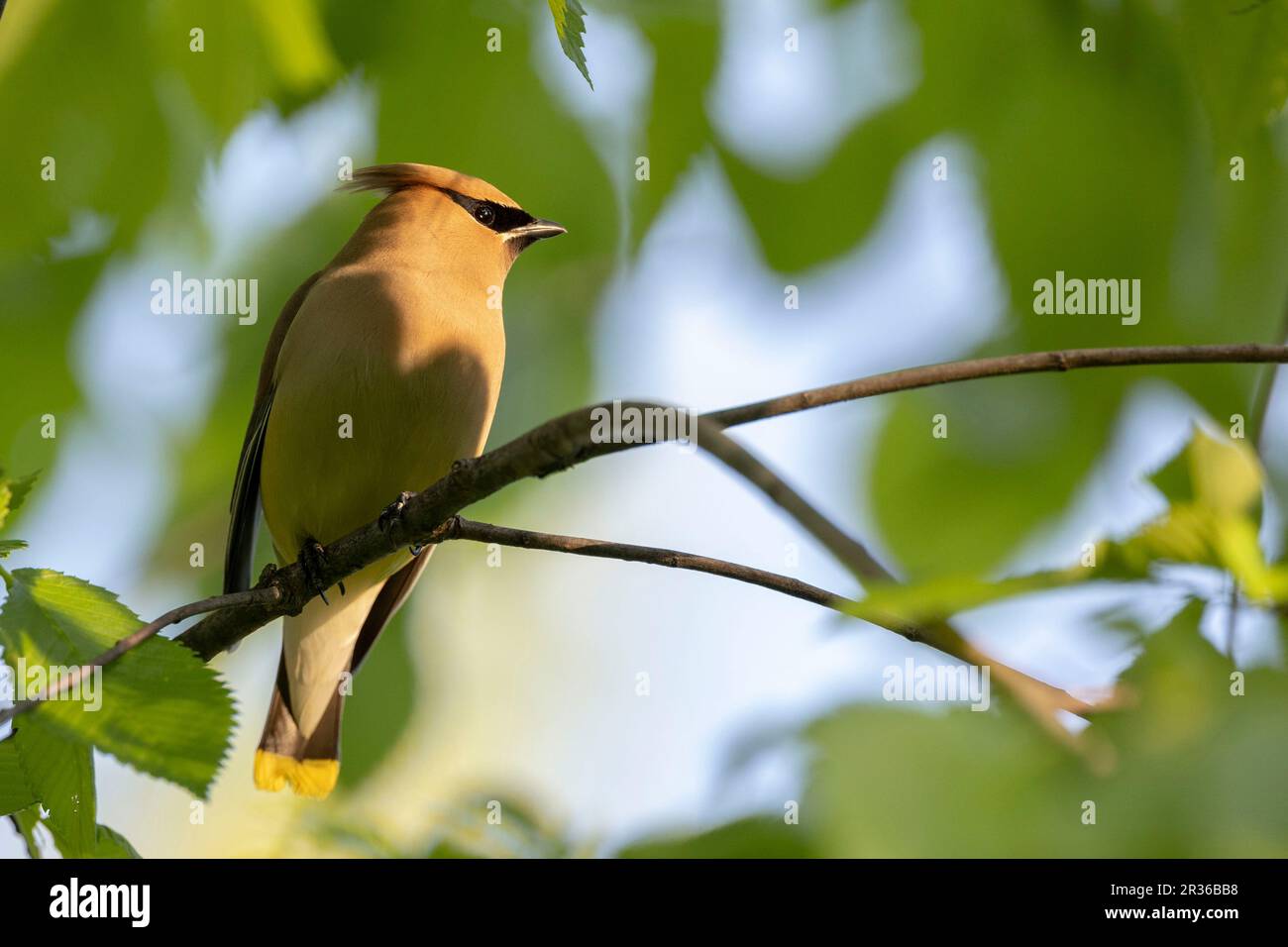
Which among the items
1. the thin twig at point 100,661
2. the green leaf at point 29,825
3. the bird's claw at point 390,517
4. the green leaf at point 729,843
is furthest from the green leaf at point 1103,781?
the green leaf at point 29,825

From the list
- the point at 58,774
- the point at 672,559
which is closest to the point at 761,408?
the point at 672,559

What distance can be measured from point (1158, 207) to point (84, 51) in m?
2.20

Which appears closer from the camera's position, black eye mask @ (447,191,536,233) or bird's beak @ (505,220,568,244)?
bird's beak @ (505,220,568,244)

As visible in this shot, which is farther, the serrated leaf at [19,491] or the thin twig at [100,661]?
the serrated leaf at [19,491]

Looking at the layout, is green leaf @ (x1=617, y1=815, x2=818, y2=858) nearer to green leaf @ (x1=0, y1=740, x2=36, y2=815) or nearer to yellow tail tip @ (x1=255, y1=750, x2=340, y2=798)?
green leaf @ (x1=0, y1=740, x2=36, y2=815)

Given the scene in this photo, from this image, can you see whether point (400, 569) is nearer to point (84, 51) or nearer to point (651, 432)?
point (84, 51)

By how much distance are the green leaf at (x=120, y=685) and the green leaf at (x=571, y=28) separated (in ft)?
2.77

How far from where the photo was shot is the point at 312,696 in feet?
15.6

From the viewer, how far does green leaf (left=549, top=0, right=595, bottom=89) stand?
1.50 m

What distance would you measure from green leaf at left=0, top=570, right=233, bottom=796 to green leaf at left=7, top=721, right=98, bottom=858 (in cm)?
11

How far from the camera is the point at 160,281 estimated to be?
136 inches

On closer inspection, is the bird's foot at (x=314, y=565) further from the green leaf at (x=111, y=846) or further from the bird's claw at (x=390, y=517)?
the green leaf at (x=111, y=846)

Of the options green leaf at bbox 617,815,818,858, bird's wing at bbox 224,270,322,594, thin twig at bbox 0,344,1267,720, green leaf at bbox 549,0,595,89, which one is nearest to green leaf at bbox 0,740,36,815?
thin twig at bbox 0,344,1267,720

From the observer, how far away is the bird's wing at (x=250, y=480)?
13.4 feet
